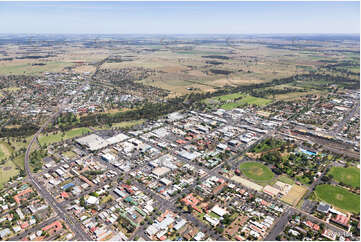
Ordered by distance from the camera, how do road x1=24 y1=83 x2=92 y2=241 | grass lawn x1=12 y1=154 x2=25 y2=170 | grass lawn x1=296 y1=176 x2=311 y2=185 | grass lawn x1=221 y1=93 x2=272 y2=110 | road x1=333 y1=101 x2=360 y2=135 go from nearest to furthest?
road x1=24 y1=83 x2=92 y2=241 < grass lawn x1=296 y1=176 x2=311 y2=185 < grass lawn x1=12 y1=154 x2=25 y2=170 < road x1=333 y1=101 x2=360 y2=135 < grass lawn x1=221 y1=93 x2=272 y2=110

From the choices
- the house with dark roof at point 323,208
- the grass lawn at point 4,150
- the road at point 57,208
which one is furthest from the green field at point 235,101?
the grass lawn at point 4,150

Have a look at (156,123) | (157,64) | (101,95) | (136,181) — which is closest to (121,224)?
(136,181)

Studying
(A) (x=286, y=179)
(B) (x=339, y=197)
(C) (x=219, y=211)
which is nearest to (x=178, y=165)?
(C) (x=219, y=211)

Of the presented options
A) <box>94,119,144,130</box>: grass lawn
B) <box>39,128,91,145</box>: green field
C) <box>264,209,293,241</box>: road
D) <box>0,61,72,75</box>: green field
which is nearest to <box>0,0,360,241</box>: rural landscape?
<box>264,209,293,241</box>: road

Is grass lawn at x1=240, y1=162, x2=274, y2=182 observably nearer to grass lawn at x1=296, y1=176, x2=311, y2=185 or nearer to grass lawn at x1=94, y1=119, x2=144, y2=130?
grass lawn at x1=296, y1=176, x2=311, y2=185

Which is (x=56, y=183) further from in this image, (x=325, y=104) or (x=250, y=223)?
(x=325, y=104)

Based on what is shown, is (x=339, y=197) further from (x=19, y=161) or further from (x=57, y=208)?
(x=19, y=161)
